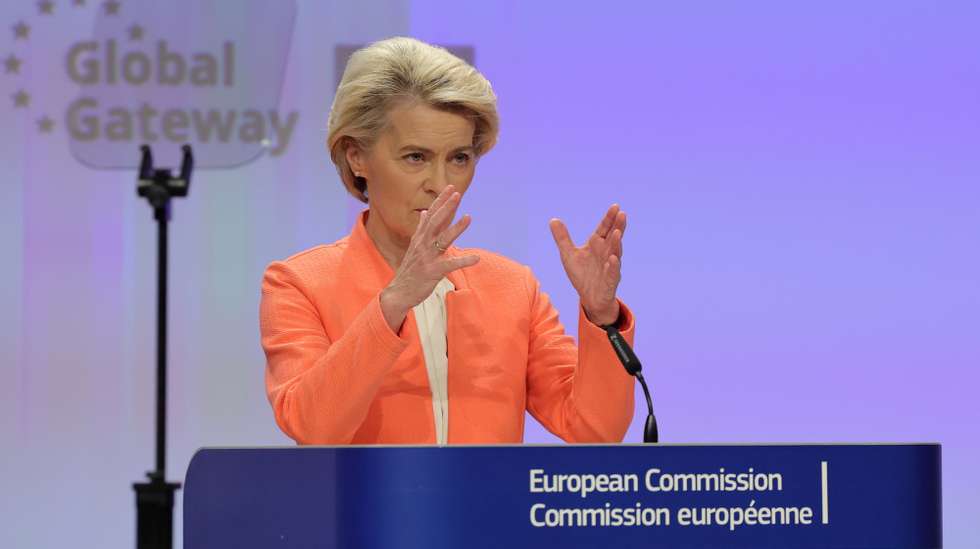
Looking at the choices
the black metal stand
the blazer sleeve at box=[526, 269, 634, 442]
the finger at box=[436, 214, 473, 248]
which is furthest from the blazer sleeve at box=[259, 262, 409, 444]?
the black metal stand

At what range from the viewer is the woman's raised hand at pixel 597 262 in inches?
64.9

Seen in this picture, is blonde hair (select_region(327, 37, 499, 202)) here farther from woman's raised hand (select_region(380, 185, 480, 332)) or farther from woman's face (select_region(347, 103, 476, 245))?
woman's raised hand (select_region(380, 185, 480, 332))

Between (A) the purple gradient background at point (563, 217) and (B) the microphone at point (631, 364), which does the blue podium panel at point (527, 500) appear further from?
(A) the purple gradient background at point (563, 217)

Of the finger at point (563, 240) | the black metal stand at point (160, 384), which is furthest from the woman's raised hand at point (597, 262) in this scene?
the black metal stand at point (160, 384)

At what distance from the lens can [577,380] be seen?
181 cm

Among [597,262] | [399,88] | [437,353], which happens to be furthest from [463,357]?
[399,88]

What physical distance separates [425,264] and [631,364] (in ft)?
0.94

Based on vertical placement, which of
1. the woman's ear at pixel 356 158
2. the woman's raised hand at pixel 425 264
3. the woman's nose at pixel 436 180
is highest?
the woman's ear at pixel 356 158

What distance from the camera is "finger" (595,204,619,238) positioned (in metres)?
1.62

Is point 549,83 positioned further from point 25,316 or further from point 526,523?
point 526,523

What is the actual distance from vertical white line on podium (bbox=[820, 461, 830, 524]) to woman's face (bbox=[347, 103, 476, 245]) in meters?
0.78

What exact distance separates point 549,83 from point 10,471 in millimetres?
1792

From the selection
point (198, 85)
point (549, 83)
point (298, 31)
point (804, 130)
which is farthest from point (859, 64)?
point (198, 85)

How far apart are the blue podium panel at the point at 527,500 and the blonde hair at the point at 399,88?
78 cm
